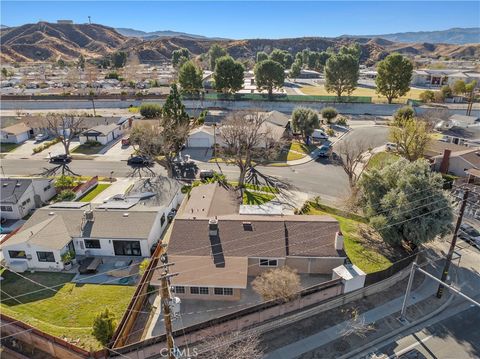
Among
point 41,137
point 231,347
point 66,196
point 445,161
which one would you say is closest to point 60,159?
point 41,137

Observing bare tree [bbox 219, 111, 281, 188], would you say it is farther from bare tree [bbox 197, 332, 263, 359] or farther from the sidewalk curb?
the sidewalk curb

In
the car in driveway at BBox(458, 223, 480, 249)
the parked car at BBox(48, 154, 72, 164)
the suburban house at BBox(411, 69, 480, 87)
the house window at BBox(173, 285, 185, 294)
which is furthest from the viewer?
the suburban house at BBox(411, 69, 480, 87)

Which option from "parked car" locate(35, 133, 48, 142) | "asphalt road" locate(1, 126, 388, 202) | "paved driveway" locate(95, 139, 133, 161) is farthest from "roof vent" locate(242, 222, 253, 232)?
"parked car" locate(35, 133, 48, 142)

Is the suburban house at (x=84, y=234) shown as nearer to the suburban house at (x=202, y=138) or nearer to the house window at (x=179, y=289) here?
the house window at (x=179, y=289)

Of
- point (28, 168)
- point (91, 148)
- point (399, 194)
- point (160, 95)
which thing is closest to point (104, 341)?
point (399, 194)

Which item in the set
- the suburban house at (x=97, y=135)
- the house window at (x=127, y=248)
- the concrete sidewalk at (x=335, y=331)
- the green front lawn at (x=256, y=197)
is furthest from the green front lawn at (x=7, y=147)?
the concrete sidewalk at (x=335, y=331)
